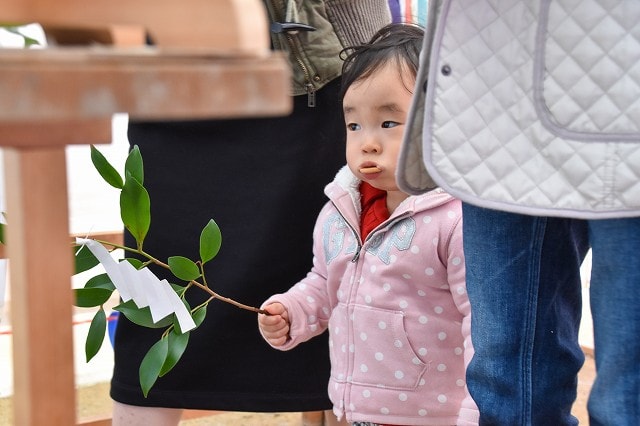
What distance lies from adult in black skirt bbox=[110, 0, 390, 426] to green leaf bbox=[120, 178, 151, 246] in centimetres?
33

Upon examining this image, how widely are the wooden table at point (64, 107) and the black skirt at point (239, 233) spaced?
2.72ft

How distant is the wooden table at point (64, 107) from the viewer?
20.7 inches

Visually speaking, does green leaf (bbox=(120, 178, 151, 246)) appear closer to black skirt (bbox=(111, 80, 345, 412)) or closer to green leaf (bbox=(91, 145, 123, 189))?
green leaf (bbox=(91, 145, 123, 189))

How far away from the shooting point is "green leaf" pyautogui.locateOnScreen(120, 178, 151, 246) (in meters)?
1.23

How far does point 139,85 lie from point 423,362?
0.90m

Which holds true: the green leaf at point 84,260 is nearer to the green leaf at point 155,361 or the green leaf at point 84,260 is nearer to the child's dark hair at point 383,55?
the green leaf at point 155,361

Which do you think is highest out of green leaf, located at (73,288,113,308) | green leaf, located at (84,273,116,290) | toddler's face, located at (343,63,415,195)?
toddler's face, located at (343,63,415,195)

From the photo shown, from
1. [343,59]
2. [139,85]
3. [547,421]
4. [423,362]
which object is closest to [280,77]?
[139,85]

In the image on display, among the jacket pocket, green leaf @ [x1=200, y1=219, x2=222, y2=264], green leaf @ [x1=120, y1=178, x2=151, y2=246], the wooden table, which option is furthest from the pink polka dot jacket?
the wooden table

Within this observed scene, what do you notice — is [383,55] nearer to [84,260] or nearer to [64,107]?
[84,260]

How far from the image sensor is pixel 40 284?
66 cm

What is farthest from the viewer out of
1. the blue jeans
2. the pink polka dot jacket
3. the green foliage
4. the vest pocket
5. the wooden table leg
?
the pink polka dot jacket

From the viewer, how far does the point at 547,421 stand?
1.15 metres

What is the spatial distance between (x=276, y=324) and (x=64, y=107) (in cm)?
95
